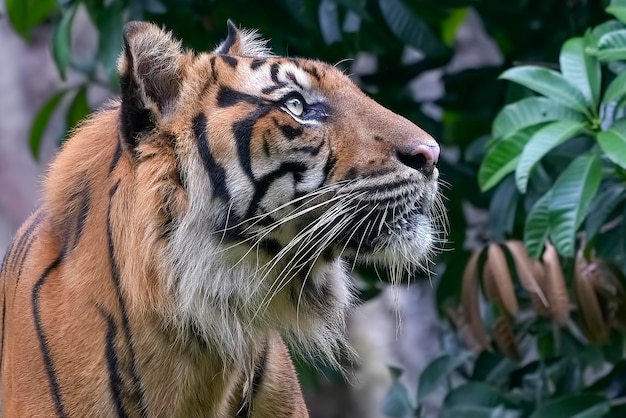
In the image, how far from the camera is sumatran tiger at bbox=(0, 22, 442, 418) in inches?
98.6

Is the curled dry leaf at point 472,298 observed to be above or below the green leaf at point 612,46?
below

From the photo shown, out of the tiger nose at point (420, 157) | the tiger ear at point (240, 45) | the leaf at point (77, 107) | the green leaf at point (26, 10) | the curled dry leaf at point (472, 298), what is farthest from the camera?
the leaf at point (77, 107)

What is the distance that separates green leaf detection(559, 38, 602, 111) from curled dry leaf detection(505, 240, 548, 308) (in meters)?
0.78

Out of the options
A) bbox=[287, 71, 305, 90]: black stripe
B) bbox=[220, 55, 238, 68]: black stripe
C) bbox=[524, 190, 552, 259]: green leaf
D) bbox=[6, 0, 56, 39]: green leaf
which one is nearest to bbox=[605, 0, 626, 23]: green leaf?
bbox=[524, 190, 552, 259]: green leaf

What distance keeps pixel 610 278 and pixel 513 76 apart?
92 cm

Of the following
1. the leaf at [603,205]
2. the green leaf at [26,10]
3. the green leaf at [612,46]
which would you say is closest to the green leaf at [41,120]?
the green leaf at [26,10]

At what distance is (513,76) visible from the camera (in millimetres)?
3074

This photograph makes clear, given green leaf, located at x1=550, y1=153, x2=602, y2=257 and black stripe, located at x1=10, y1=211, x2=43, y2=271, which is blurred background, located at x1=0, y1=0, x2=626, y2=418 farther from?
black stripe, located at x1=10, y1=211, x2=43, y2=271

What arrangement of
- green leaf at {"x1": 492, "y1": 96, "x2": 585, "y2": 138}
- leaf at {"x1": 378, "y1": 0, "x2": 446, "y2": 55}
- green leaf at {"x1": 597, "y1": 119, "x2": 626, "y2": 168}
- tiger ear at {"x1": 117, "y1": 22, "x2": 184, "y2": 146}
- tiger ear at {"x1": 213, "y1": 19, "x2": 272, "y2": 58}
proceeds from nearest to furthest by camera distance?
tiger ear at {"x1": 117, "y1": 22, "x2": 184, "y2": 146} → green leaf at {"x1": 597, "y1": 119, "x2": 626, "y2": 168} → tiger ear at {"x1": 213, "y1": 19, "x2": 272, "y2": 58} → green leaf at {"x1": 492, "y1": 96, "x2": 585, "y2": 138} → leaf at {"x1": 378, "y1": 0, "x2": 446, "y2": 55}

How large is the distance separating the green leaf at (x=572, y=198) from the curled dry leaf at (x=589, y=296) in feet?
1.85

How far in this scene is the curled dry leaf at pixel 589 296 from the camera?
3.60m

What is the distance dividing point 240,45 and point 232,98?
414mm

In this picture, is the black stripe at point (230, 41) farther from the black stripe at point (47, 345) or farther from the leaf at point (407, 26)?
the leaf at point (407, 26)

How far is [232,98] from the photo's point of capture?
261 cm
